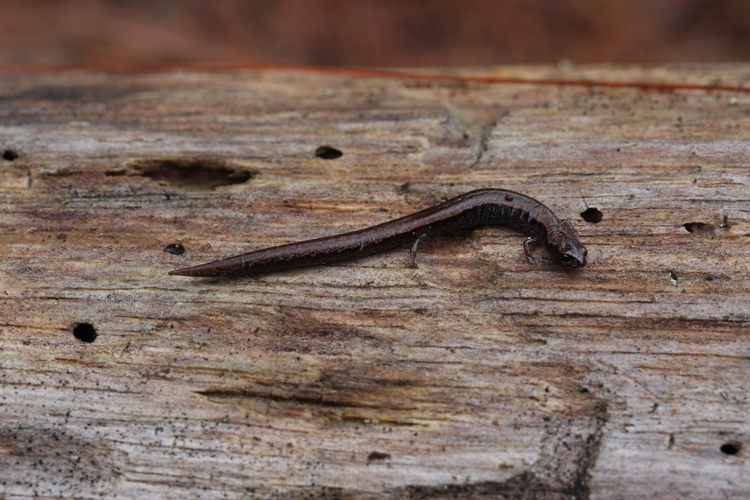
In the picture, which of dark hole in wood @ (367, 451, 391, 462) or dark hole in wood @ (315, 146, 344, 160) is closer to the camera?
dark hole in wood @ (367, 451, 391, 462)

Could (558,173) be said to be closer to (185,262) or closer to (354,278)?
(354,278)

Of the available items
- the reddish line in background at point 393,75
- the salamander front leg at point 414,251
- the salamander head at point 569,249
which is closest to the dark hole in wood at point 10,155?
the reddish line in background at point 393,75

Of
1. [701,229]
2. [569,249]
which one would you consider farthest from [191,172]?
[701,229]

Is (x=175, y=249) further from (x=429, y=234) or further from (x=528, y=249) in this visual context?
(x=528, y=249)

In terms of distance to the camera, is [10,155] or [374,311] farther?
[10,155]

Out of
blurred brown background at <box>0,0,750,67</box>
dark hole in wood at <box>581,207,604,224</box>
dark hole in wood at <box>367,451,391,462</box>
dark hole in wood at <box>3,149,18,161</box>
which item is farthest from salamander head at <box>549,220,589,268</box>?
blurred brown background at <box>0,0,750,67</box>

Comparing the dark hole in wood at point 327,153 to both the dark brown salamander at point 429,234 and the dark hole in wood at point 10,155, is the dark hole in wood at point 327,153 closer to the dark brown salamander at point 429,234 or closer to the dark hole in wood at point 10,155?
the dark brown salamander at point 429,234

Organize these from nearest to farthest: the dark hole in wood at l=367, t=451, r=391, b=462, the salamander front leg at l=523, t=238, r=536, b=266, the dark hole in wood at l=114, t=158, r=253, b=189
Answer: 1. the dark hole in wood at l=367, t=451, r=391, b=462
2. the salamander front leg at l=523, t=238, r=536, b=266
3. the dark hole in wood at l=114, t=158, r=253, b=189

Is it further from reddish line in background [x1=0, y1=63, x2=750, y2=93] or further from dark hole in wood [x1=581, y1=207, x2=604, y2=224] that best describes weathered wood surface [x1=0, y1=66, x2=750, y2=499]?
reddish line in background [x1=0, y1=63, x2=750, y2=93]
